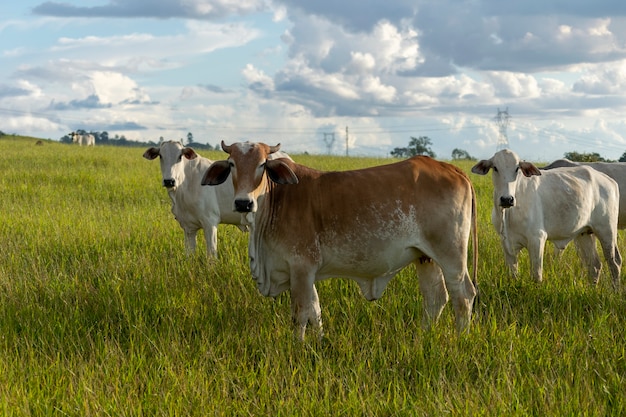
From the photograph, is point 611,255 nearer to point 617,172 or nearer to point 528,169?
point 528,169

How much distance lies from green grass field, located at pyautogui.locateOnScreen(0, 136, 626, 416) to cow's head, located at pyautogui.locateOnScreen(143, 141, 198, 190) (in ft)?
3.72

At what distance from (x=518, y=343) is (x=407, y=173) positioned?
5.59ft

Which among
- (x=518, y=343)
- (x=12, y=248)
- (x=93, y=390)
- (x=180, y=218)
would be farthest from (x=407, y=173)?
(x=12, y=248)

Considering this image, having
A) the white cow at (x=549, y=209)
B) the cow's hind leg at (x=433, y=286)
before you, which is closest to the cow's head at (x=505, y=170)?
the white cow at (x=549, y=209)

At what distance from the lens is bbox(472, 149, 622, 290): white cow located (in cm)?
759

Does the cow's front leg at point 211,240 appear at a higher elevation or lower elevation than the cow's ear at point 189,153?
lower

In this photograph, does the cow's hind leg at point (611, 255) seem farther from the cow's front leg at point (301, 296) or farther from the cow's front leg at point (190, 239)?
the cow's front leg at point (190, 239)

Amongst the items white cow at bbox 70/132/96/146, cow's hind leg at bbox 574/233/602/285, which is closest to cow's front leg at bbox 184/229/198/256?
cow's hind leg at bbox 574/233/602/285

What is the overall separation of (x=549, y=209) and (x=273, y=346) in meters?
4.44

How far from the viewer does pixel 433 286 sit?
6113 millimetres

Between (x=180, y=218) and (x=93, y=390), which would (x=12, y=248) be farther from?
(x=93, y=390)

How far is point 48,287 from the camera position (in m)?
7.12

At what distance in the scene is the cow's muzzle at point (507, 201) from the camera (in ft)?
24.0

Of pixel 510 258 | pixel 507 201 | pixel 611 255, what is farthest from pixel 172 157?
pixel 611 255
